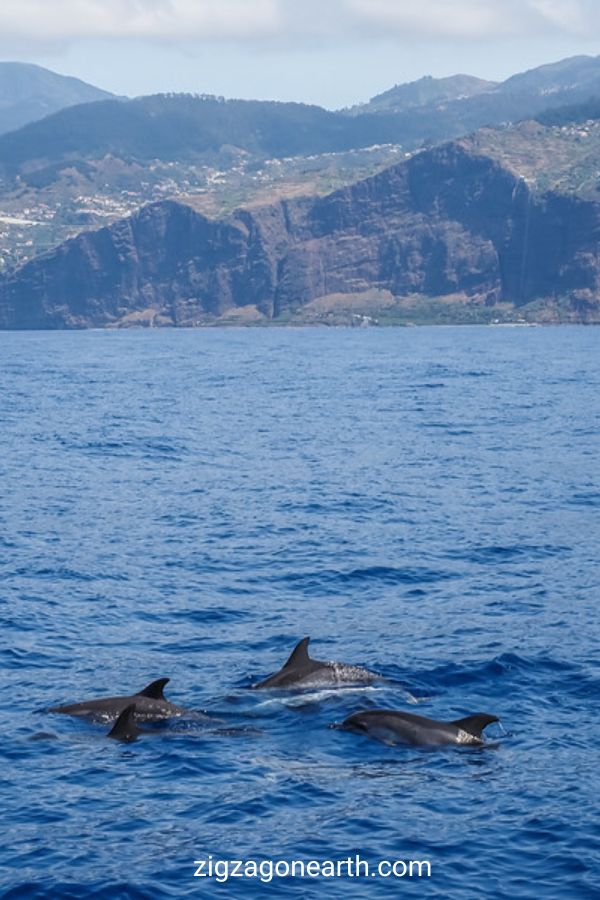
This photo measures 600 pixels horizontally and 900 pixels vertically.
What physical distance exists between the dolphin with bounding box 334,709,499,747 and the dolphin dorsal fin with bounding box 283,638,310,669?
11.0ft

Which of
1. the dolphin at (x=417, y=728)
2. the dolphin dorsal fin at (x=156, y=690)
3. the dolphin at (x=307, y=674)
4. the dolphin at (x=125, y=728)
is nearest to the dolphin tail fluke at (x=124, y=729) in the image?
the dolphin at (x=125, y=728)

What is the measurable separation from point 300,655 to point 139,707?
13.7 ft

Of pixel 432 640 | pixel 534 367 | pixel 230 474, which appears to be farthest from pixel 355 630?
pixel 534 367

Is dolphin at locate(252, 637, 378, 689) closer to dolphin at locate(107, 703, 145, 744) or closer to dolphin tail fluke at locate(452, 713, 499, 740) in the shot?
dolphin at locate(107, 703, 145, 744)

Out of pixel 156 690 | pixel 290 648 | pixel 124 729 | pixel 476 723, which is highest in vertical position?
pixel 156 690

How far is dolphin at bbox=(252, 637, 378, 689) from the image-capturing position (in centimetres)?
3134

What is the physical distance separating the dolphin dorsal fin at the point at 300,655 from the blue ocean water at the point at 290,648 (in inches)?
44.9

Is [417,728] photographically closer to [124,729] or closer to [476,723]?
[476,723]

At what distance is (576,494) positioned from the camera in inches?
2391

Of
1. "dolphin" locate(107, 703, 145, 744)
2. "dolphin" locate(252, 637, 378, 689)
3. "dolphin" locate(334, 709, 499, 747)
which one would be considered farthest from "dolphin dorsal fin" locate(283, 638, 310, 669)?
"dolphin" locate(107, 703, 145, 744)

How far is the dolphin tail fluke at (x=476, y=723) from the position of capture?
2783 centimetres

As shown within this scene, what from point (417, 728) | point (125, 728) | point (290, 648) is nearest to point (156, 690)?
point (125, 728)

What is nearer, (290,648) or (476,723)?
(476,723)

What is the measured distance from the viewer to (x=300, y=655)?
1244 inches
